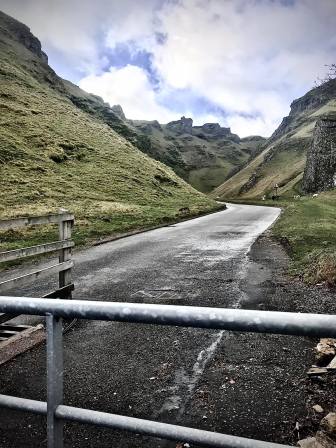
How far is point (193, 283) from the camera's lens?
371 inches

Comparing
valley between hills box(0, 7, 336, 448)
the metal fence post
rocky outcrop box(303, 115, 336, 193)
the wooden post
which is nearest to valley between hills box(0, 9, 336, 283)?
rocky outcrop box(303, 115, 336, 193)

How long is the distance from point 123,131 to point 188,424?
5708 inches

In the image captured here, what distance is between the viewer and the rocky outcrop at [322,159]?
6644 centimetres

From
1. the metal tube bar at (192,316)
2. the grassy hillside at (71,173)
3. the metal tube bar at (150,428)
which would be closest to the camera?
the metal tube bar at (192,316)

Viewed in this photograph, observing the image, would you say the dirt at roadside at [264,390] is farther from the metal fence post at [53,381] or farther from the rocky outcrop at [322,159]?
the rocky outcrop at [322,159]

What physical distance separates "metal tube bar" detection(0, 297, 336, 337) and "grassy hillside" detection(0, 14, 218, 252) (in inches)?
575

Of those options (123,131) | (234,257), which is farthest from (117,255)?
(123,131)

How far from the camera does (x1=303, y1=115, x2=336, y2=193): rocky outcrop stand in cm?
6644

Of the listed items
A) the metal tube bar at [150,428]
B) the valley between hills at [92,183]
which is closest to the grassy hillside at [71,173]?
the valley between hills at [92,183]

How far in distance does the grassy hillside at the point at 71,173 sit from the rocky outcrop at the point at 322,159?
25347 mm

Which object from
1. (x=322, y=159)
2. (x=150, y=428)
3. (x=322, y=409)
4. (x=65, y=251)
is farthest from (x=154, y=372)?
(x=322, y=159)

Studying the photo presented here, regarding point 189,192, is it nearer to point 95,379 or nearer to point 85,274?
point 85,274

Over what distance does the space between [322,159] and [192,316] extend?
73.2m

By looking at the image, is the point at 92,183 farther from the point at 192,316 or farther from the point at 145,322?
the point at 192,316
